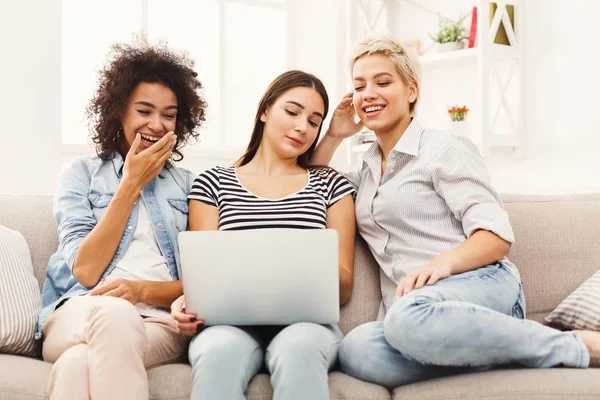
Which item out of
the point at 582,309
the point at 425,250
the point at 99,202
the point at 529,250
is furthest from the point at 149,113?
the point at 582,309

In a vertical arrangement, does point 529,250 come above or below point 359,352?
above

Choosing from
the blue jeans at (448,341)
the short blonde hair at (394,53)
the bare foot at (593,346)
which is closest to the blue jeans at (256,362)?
the blue jeans at (448,341)

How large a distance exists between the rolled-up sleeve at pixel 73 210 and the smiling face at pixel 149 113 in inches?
7.0

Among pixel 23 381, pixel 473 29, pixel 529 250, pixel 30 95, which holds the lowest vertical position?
pixel 23 381

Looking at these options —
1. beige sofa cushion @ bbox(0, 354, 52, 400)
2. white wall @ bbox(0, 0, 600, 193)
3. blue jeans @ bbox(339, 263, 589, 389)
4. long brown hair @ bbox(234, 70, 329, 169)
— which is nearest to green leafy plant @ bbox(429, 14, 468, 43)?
white wall @ bbox(0, 0, 600, 193)

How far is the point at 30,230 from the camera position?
6.29 ft

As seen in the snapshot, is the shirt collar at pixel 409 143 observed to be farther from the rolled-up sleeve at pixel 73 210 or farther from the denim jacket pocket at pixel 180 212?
the rolled-up sleeve at pixel 73 210

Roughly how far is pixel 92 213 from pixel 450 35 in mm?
2421

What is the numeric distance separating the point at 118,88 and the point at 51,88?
2.13 meters

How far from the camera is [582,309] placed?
5.90ft

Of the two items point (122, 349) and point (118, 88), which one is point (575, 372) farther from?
A: point (118, 88)

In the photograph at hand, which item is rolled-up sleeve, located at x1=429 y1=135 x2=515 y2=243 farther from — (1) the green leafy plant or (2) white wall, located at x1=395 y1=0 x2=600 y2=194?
(1) the green leafy plant

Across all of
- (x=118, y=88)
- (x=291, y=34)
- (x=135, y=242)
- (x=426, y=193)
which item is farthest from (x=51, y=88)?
(x=426, y=193)

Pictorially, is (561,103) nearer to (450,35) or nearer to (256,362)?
(450,35)
